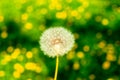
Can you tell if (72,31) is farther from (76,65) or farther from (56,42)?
(56,42)

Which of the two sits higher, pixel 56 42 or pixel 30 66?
pixel 30 66

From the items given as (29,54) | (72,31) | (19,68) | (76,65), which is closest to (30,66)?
(19,68)

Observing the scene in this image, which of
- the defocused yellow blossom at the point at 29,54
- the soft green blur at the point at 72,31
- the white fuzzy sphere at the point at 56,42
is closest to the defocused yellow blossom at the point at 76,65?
the soft green blur at the point at 72,31

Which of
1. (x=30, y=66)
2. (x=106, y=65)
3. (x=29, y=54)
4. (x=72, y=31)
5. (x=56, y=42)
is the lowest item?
(x=56, y=42)

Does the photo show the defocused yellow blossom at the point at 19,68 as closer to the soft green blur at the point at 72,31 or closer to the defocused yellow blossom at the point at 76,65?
the soft green blur at the point at 72,31

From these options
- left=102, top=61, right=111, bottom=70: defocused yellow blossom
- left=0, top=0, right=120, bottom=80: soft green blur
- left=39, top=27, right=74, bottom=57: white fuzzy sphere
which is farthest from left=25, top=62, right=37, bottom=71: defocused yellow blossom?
left=39, top=27, right=74, bottom=57: white fuzzy sphere

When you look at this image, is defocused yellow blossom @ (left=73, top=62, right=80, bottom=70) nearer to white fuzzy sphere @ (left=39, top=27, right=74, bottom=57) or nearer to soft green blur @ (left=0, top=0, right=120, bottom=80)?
soft green blur @ (left=0, top=0, right=120, bottom=80)

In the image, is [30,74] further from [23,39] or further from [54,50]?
[54,50]

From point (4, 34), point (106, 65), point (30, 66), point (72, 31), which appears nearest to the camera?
point (106, 65)
